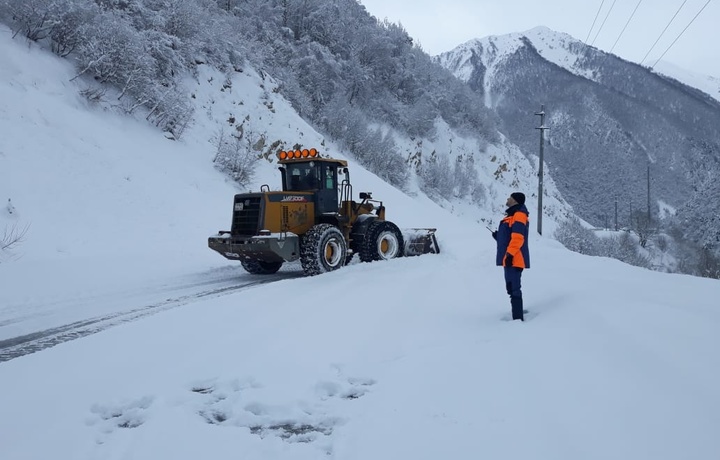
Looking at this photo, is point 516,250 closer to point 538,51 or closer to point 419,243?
point 419,243

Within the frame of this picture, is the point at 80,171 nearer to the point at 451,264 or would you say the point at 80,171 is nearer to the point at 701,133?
the point at 451,264

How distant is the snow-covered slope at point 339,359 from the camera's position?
2.95 m

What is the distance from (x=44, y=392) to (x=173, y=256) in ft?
23.8

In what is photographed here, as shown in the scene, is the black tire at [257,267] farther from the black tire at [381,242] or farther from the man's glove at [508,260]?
the man's glove at [508,260]

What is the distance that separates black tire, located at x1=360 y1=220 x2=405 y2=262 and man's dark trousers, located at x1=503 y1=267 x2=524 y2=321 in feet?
18.8

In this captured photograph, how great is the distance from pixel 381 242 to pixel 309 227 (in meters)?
2.03

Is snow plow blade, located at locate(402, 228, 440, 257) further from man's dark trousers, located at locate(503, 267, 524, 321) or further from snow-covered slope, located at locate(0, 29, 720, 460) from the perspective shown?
man's dark trousers, located at locate(503, 267, 524, 321)

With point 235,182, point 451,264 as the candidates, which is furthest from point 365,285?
point 235,182

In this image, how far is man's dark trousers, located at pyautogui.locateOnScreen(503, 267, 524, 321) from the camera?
565 cm

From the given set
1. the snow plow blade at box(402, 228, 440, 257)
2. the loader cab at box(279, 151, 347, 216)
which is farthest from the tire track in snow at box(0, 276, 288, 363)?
the snow plow blade at box(402, 228, 440, 257)

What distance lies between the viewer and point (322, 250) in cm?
968

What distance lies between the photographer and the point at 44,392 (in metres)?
3.76

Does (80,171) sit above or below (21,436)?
above

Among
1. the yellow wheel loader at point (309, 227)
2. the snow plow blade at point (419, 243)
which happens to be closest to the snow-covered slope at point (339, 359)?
the yellow wheel loader at point (309, 227)
